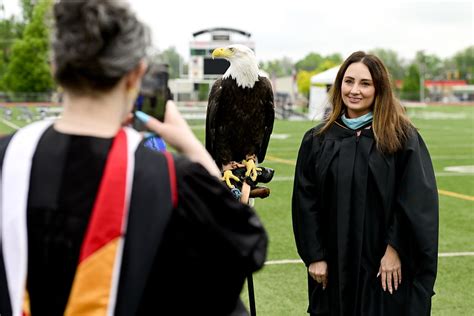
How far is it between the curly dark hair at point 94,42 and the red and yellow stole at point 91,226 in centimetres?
15

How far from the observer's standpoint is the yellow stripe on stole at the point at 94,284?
1629mm

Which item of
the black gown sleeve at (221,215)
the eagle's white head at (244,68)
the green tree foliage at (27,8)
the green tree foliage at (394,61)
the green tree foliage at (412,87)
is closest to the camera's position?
the black gown sleeve at (221,215)

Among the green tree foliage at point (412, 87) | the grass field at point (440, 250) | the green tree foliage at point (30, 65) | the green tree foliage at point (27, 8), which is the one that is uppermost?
the green tree foliage at point (27, 8)

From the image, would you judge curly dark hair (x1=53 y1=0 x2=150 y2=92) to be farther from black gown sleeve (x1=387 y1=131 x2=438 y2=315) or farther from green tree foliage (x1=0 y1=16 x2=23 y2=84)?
green tree foliage (x1=0 y1=16 x2=23 y2=84)

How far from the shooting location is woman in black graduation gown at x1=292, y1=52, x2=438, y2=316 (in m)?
3.66

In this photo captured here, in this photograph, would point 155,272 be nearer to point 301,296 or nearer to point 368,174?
point 368,174

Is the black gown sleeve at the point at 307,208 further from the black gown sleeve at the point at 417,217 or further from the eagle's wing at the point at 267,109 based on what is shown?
the eagle's wing at the point at 267,109

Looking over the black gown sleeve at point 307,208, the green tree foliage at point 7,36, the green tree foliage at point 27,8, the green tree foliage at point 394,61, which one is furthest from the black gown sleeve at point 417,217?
the green tree foliage at point 394,61

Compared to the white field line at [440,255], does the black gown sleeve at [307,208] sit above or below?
above

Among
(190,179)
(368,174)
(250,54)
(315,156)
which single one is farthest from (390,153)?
(190,179)

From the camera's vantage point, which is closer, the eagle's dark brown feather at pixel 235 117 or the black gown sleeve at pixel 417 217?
the black gown sleeve at pixel 417 217

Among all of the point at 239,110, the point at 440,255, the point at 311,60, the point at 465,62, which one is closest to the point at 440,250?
the point at 440,255

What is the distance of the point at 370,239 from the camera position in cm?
373

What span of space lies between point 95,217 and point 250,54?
3.24 m
